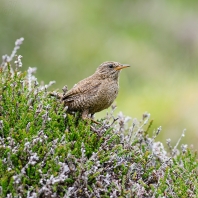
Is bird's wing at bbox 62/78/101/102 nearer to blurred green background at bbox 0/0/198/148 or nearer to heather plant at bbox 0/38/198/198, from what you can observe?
heather plant at bbox 0/38/198/198

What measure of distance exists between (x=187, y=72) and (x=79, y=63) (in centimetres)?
243

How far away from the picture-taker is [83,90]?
4.35m

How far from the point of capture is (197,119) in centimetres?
813

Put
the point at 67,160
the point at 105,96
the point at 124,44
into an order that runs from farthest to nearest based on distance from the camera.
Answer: the point at 124,44 → the point at 105,96 → the point at 67,160

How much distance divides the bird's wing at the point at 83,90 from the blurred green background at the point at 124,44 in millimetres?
3937

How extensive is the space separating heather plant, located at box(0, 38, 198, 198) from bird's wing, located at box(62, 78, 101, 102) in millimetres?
343

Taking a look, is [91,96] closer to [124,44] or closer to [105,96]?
[105,96]

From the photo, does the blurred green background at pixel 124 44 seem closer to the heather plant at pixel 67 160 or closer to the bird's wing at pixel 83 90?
the bird's wing at pixel 83 90

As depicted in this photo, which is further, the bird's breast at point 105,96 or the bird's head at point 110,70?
the bird's head at point 110,70

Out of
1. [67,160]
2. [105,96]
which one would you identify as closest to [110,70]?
[105,96]

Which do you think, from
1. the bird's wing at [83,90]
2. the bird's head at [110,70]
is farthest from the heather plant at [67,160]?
the bird's head at [110,70]

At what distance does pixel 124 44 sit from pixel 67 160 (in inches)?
338

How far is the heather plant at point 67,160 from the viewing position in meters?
2.88

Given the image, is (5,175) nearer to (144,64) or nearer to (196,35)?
(144,64)
